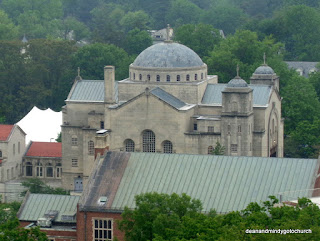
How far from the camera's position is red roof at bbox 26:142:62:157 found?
139875mm

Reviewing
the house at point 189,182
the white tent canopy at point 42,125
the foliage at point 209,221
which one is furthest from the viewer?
the white tent canopy at point 42,125

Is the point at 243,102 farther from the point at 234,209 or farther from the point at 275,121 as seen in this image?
the point at 234,209

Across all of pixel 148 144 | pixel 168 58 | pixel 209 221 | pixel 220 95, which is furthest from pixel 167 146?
pixel 209 221

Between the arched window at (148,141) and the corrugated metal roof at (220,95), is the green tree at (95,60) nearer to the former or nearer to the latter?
the corrugated metal roof at (220,95)

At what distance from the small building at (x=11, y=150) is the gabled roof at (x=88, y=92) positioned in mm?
6611

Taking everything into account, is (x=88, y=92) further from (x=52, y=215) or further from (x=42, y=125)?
(x=52, y=215)

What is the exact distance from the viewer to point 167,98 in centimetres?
13088

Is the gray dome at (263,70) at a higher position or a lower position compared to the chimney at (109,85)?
higher

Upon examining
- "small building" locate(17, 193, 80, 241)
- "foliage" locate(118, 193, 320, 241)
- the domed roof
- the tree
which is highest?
the tree

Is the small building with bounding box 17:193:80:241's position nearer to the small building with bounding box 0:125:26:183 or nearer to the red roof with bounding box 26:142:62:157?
the small building with bounding box 0:125:26:183

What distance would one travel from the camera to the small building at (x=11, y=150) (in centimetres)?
13550

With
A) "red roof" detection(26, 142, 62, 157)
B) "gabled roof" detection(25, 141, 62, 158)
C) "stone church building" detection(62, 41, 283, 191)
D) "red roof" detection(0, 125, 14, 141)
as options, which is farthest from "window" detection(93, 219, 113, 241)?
"red roof" detection(26, 142, 62, 157)

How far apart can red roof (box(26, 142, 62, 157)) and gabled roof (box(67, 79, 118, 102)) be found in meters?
6.71

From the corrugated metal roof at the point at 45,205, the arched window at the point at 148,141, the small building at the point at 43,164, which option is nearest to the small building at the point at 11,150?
the small building at the point at 43,164
